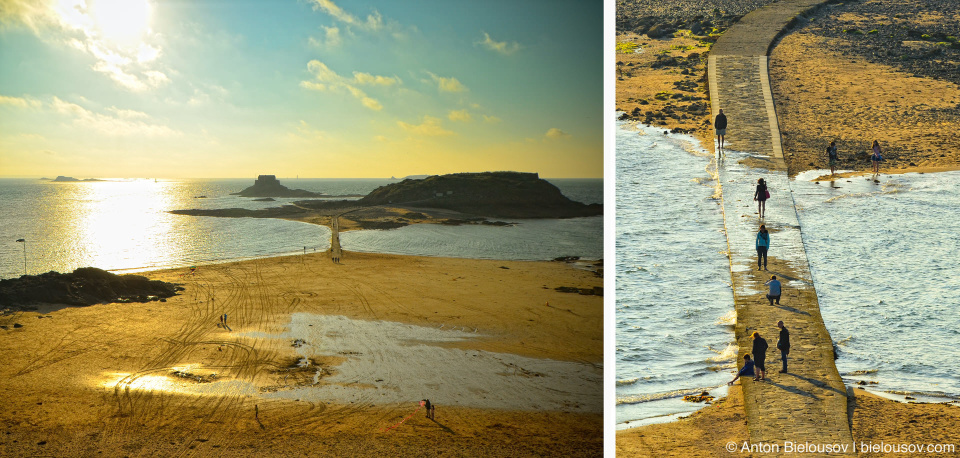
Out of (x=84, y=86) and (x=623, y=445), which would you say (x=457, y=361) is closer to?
(x=623, y=445)

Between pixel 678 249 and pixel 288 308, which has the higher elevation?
pixel 678 249

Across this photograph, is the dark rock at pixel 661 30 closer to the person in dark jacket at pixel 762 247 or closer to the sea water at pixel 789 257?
the sea water at pixel 789 257

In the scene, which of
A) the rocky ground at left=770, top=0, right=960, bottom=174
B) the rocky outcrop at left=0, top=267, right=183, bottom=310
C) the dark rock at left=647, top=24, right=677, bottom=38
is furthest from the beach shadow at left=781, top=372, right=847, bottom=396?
the rocky outcrop at left=0, top=267, right=183, bottom=310

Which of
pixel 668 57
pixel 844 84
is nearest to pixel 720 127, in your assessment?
pixel 668 57

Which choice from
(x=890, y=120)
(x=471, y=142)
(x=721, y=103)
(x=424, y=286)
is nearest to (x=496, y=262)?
(x=424, y=286)

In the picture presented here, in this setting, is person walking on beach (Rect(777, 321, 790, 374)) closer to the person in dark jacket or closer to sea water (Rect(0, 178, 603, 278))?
the person in dark jacket

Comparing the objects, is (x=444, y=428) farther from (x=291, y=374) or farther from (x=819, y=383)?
(x=819, y=383)
